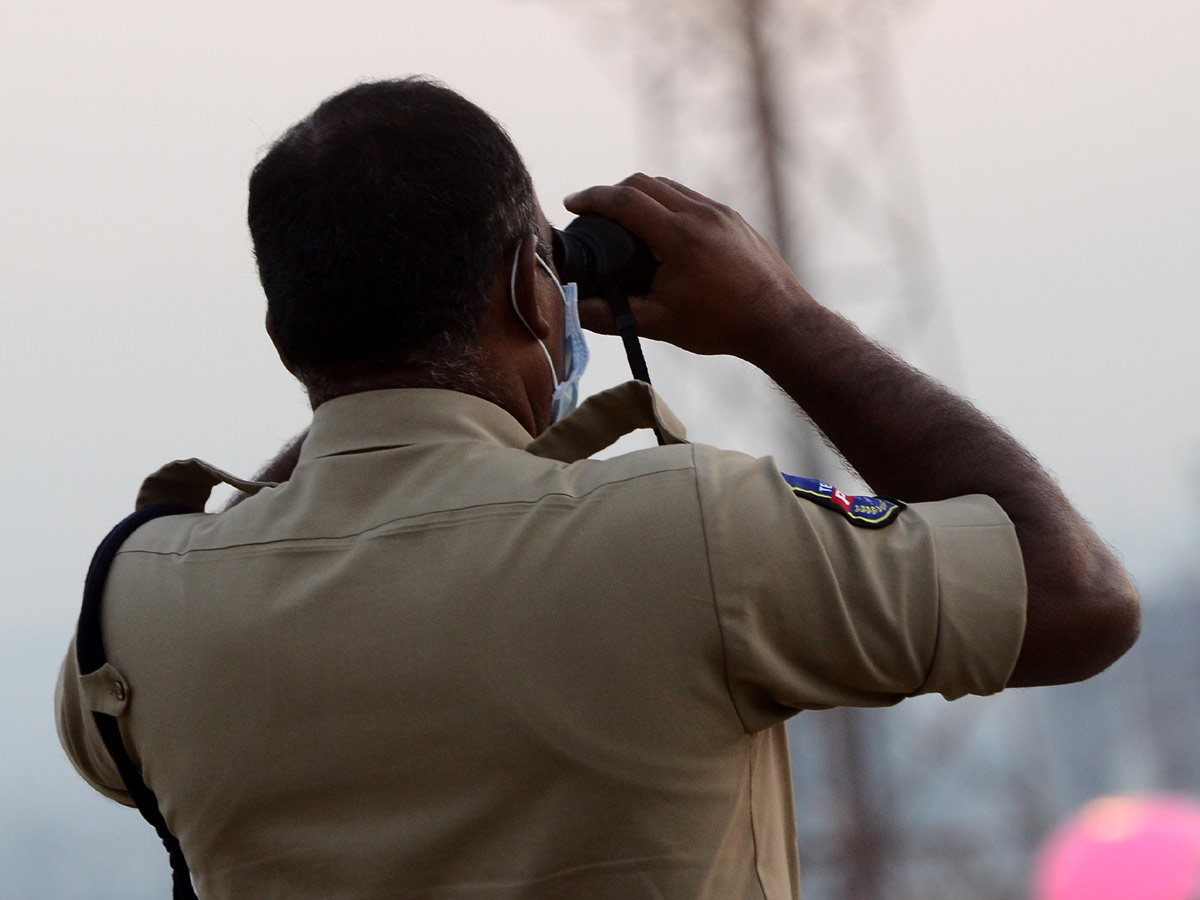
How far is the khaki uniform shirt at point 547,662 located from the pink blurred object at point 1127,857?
5871 millimetres

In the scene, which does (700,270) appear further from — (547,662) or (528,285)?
(547,662)

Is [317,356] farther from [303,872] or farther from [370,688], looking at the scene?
[303,872]

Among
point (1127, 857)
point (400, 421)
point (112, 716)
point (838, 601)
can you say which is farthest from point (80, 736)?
point (1127, 857)

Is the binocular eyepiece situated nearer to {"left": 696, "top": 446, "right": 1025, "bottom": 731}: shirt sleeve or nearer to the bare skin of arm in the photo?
the bare skin of arm

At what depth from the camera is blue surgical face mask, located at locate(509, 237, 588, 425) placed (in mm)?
1122

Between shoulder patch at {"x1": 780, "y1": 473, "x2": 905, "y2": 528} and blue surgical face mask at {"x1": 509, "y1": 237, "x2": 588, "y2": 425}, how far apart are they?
0.26m

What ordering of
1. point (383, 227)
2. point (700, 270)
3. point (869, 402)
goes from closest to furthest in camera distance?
point (383, 227), point (869, 402), point (700, 270)

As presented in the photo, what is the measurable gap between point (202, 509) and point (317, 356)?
0.22 metres

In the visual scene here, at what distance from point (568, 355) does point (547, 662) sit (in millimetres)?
354

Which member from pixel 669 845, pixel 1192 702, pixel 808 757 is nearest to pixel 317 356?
pixel 669 845

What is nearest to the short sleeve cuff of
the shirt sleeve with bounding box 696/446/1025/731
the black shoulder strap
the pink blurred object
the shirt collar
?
the shirt sleeve with bounding box 696/446/1025/731

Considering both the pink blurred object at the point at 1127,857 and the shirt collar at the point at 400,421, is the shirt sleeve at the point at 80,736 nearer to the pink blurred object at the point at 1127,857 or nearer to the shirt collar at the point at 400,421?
the shirt collar at the point at 400,421

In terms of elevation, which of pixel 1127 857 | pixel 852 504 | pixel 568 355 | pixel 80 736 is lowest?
pixel 1127 857

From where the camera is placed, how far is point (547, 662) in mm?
896
